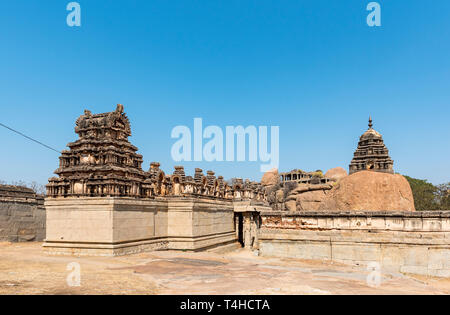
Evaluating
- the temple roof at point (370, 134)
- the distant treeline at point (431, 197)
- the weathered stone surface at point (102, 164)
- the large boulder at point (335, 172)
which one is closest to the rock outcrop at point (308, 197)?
the temple roof at point (370, 134)

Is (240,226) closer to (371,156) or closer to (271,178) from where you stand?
(371,156)

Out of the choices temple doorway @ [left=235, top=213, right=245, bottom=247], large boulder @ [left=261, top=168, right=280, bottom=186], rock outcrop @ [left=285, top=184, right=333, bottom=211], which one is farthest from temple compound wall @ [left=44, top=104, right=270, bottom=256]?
large boulder @ [left=261, top=168, right=280, bottom=186]

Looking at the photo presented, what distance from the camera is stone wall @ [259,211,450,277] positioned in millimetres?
18141

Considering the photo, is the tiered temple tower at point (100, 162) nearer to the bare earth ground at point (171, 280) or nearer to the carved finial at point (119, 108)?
the carved finial at point (119, 108)

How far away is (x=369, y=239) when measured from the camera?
19469 millimetres

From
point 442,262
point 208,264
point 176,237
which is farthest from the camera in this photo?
point 176,237

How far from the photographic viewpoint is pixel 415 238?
729 inches

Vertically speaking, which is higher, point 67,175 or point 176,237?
point 67,175

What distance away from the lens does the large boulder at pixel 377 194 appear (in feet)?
90.4

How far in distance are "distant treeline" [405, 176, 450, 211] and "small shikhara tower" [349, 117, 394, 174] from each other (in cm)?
1467

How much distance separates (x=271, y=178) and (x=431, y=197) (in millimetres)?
26734
